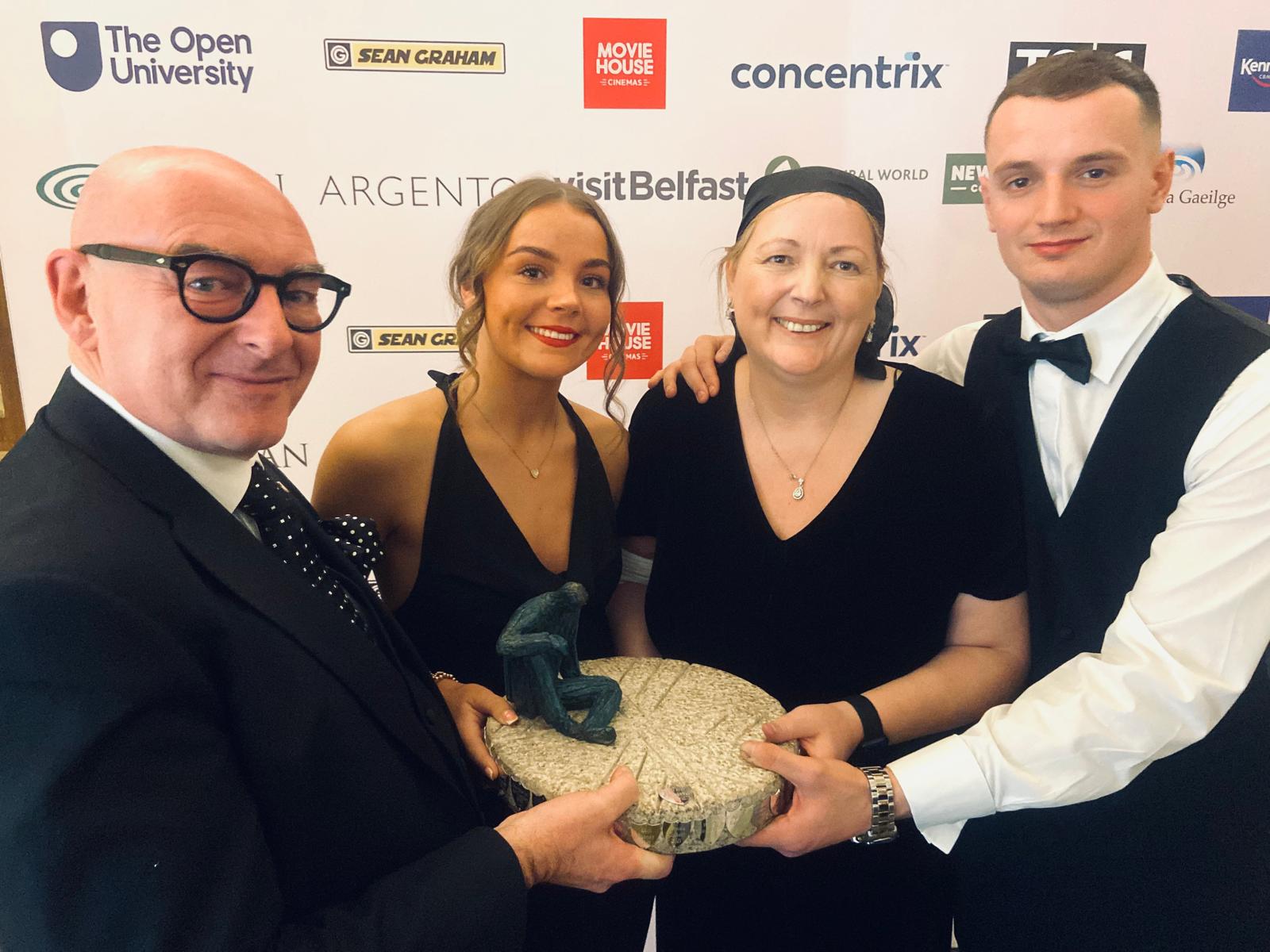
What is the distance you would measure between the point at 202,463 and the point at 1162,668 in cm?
161

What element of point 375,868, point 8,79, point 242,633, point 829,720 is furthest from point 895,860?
point 8,79

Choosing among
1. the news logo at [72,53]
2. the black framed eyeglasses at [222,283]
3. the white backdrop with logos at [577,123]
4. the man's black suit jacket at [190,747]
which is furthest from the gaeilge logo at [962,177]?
the news logo at [72,53]

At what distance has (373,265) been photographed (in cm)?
297

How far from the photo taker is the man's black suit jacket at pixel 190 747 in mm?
813

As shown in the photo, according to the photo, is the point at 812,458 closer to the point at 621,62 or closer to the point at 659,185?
the point at 659,185

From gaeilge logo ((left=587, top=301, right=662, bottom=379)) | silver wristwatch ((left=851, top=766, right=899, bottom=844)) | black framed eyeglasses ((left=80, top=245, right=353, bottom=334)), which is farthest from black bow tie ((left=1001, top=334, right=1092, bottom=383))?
gaeilge logo ((left=587, top=301, right=662, bottom=379))

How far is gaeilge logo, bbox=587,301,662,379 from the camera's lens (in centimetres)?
312

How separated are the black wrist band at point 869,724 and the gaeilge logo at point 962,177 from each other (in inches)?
85.4

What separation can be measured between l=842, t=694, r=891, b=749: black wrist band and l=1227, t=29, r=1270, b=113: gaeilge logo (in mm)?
2915

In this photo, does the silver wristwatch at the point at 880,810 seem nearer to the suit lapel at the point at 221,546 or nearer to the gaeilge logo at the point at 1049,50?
the suit lapel at the point at 221,546

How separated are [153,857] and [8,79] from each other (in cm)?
294

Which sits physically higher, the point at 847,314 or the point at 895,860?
the point at 847,314

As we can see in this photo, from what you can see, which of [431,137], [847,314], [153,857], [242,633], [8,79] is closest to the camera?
[153,857]

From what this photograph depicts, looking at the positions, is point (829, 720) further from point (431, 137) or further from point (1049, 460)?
point (431, 137)
